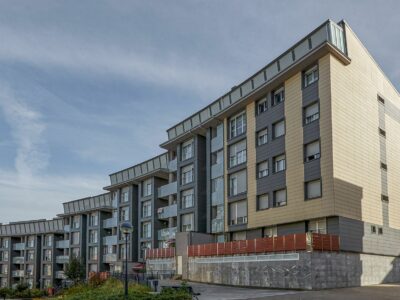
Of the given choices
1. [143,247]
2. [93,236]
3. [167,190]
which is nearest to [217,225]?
[167,190]

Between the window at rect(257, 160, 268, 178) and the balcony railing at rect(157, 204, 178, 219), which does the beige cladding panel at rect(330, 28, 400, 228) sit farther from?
the balcony railing at rect(157, 204, 178, 219)

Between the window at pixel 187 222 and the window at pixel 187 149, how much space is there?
6.35 meters

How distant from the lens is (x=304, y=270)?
95.7 ft

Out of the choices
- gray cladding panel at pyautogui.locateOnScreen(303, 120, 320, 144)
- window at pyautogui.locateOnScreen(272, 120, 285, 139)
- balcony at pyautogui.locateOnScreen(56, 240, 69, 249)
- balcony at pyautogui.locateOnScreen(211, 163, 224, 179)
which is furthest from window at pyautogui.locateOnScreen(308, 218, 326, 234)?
balcony at pyautogui.locateOnScreen(56, 240, 69, 249)

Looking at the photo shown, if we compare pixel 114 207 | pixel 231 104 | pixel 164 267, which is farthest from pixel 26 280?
pixel 231 104

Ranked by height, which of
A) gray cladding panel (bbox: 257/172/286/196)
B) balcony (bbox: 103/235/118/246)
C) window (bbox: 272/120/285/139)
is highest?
window (bbox: 272/120/285/139)

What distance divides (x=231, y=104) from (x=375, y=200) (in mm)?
14848

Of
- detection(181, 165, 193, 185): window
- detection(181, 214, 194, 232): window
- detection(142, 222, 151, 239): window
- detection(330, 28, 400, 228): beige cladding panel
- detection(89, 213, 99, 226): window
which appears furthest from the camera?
detection(89, 213, 99, 226): window

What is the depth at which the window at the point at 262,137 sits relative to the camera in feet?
136

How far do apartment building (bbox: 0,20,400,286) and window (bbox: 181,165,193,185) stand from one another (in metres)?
0.17

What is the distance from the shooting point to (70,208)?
85938mm

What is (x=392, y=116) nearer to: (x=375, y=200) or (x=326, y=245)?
(x=375, y=200)

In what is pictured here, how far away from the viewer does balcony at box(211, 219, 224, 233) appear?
46.0m

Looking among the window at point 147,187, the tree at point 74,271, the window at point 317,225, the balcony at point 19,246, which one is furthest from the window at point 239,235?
the balcony at point 19,246
